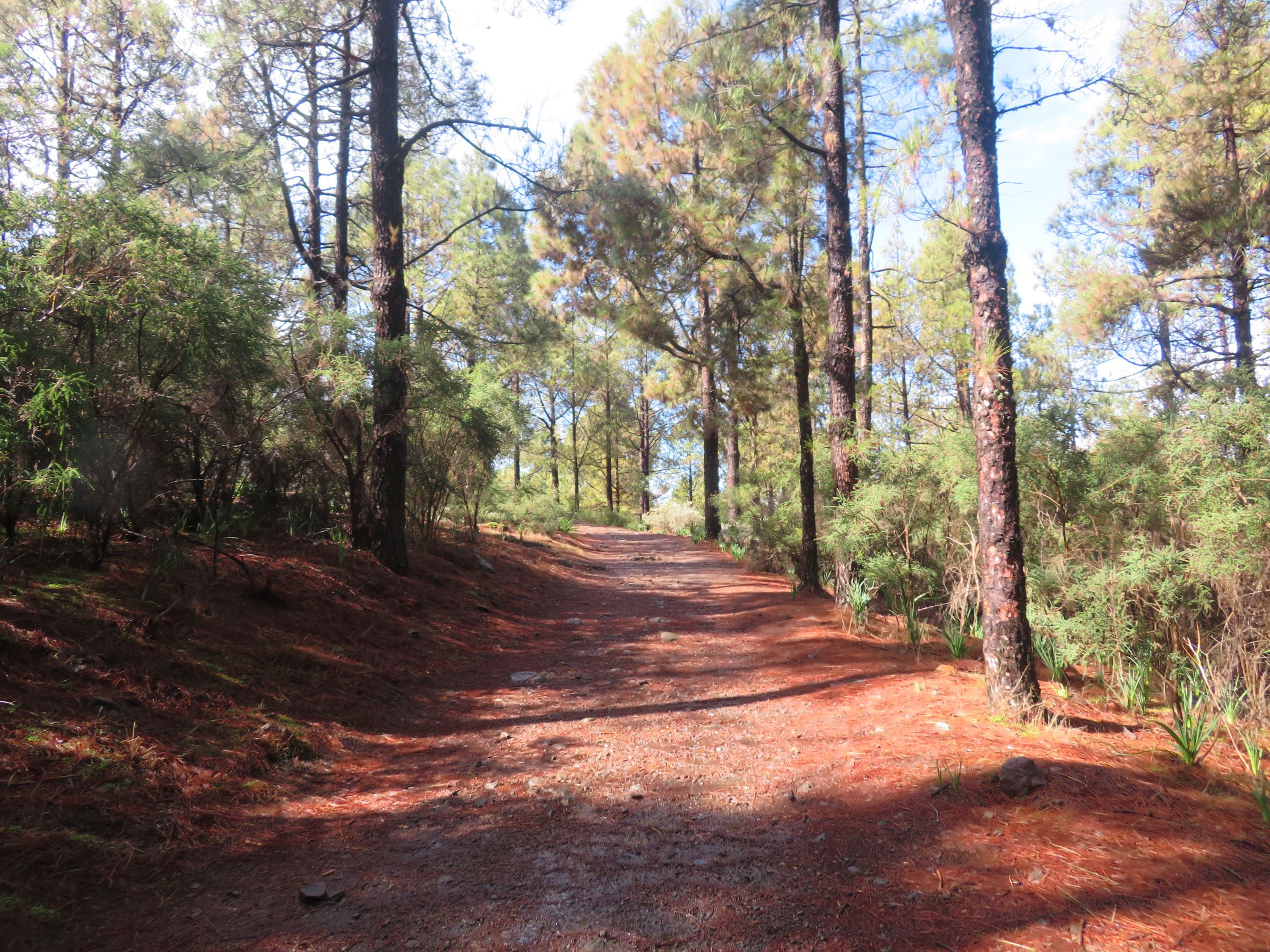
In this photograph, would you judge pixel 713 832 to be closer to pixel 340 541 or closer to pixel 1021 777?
pixel 1021 777

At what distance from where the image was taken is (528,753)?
13.3 ft

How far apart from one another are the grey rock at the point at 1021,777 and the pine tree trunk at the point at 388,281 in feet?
22.5

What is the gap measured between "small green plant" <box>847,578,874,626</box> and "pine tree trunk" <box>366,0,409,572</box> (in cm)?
564

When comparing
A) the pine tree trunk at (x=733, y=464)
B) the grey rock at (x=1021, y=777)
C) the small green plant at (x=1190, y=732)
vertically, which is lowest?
the grey rock at (x=1021, y=777)

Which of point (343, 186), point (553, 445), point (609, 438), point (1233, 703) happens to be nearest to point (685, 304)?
point (343, 186)

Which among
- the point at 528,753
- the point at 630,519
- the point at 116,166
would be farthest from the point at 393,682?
the point at 630,519

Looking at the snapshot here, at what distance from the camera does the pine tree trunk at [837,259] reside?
7.94 meters

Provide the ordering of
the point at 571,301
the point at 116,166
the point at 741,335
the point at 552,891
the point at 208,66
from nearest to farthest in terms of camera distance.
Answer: the point at 552,891 → the point at 116,166 → the point at 208,66 → the point at 741,335 → the point at 571,301

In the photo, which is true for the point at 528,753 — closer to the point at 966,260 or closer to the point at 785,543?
the point at 966,260

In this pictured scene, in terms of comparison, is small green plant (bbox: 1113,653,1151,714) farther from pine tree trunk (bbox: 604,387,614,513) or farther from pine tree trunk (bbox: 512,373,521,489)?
pine tree trunk (bbox: 604,387,614,513)

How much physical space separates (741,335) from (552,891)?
30.8 ft

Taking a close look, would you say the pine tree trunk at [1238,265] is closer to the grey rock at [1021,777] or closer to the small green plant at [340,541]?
the grey rock at [1021,777]

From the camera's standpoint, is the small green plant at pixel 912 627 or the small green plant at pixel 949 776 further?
the small green plant at pixel 912 627

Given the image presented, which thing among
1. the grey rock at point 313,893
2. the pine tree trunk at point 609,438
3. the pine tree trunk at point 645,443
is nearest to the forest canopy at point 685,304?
the grey rock at point 313,893
